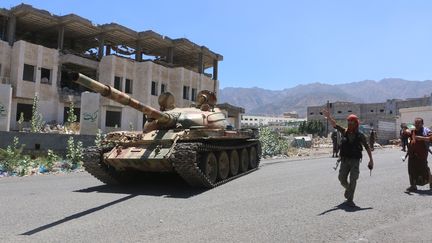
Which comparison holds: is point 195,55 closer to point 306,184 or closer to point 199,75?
Answer: point 199,75

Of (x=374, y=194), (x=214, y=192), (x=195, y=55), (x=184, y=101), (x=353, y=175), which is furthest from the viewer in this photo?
(x=195, y=55)

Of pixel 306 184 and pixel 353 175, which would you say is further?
pixel 306 184

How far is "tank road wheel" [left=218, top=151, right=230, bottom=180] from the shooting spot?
1222cm

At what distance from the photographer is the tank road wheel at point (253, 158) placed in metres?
15.8

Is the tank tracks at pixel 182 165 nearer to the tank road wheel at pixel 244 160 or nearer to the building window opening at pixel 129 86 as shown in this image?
the tank road wheel at pixel 244 160

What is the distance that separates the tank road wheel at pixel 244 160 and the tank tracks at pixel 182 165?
1.58 meters

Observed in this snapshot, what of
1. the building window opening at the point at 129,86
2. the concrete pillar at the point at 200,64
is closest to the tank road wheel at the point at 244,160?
the building window opening at the point at 129,86

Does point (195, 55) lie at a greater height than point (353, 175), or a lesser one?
greater

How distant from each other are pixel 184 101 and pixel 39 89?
1601cm

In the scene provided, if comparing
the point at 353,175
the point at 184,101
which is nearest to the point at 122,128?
the point at 184,101

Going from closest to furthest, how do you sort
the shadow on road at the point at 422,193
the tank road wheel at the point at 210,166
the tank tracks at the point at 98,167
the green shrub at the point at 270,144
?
the shadow on road at the point at 422,193, the tank road wheel at the point at 210,166, the tank tracks at the point at 98,167, the green shrub at the point at 270,144

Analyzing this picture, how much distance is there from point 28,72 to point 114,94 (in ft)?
102

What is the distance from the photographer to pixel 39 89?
37.4m

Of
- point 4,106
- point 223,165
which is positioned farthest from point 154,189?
point 4,106
